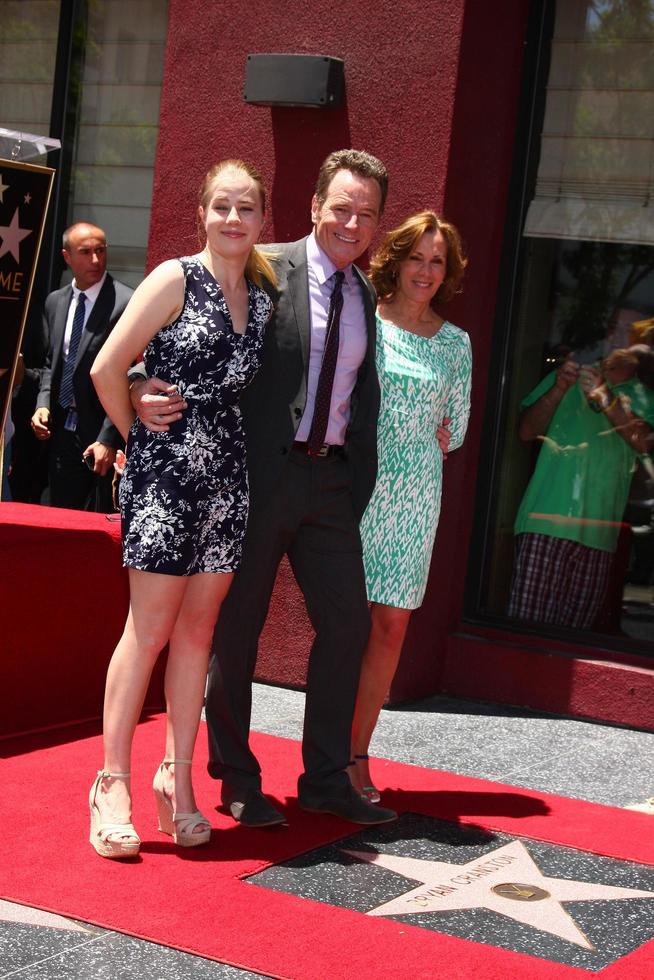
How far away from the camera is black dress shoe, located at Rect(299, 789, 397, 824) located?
14.5 ft

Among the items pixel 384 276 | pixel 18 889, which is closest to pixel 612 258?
pixel 384 276

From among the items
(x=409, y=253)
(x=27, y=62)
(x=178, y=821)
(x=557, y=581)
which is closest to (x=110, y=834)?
(x=178, y=821)

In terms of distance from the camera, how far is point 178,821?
3.99m

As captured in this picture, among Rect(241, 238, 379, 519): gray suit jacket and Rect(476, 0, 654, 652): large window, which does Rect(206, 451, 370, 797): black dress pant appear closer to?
Rect(241, 238, 379, 519): gray suit jacket

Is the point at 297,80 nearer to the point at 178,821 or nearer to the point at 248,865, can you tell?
the point at 178,821

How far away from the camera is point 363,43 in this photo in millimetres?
6223

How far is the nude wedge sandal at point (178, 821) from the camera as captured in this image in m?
3.98

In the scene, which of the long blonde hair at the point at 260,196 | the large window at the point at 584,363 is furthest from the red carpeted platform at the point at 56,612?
Result: the large window at the point at 584,363

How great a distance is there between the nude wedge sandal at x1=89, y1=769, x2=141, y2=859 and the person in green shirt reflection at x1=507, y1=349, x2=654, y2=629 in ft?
10.0

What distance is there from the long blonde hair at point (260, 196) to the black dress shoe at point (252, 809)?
1.56 metres

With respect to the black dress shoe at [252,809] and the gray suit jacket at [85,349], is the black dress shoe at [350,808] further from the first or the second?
the gray suit jacket at [85,349]

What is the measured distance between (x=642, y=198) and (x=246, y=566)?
2.98 m

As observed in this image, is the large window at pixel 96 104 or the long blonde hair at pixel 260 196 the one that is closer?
the long blonde hair at pixel 260 196

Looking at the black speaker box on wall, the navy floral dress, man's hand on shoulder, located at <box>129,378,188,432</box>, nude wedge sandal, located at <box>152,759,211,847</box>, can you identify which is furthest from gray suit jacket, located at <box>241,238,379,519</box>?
the black speaker box on wall
